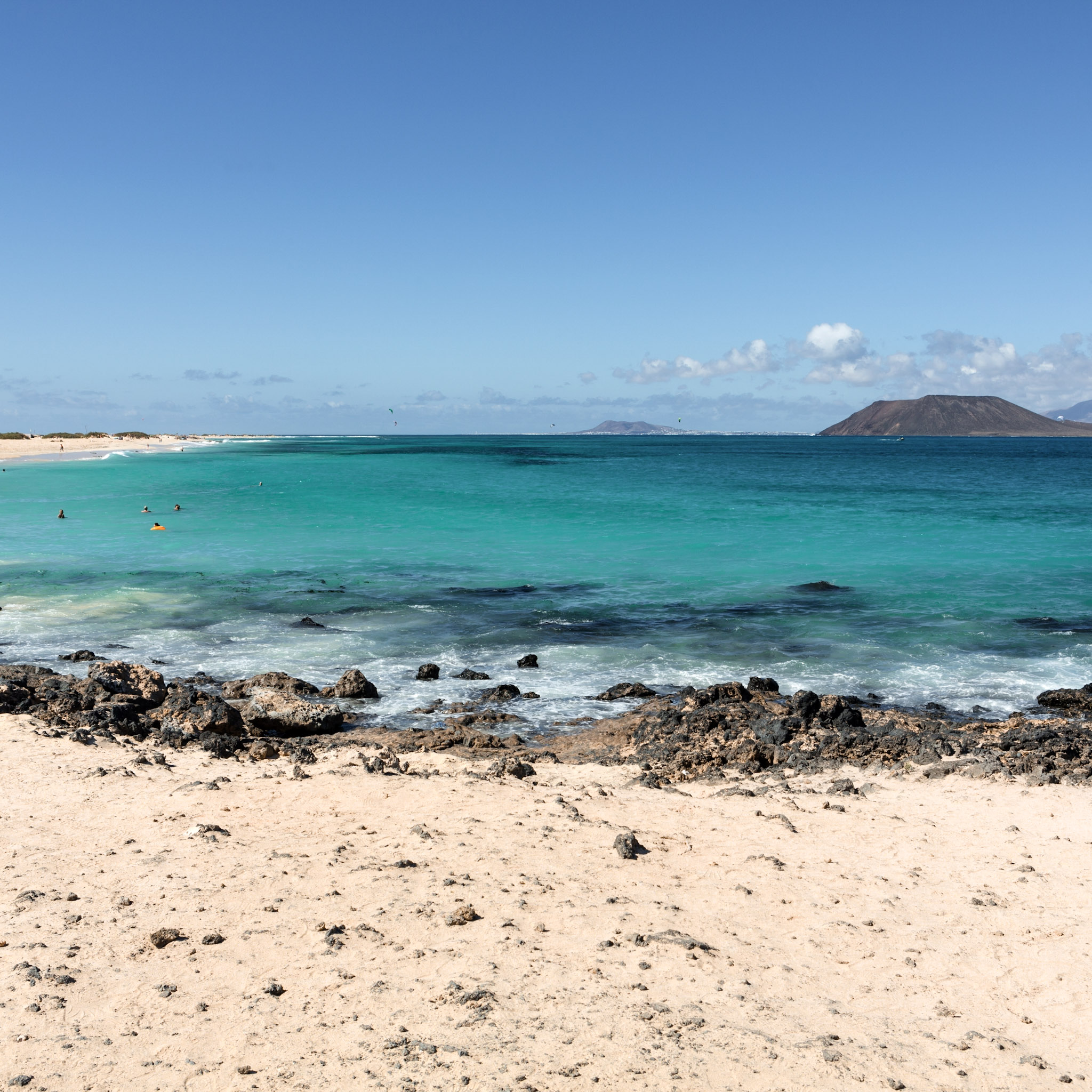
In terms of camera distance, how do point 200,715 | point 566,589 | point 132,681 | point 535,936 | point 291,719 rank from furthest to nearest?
point 566,589
point 132,681
point 291,719
point 200,715
point 535,936

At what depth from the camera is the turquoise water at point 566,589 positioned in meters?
17.1

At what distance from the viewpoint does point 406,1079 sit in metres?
5.50

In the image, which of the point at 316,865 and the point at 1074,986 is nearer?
the point at 1074,986

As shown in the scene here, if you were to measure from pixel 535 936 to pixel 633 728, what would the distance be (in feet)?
20.2

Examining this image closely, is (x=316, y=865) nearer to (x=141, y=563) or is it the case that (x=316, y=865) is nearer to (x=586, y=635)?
(x=586, y=635)

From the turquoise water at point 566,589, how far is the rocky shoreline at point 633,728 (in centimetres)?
95

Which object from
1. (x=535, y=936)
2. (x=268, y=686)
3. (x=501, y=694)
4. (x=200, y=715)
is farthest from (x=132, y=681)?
(x=535, y=936)

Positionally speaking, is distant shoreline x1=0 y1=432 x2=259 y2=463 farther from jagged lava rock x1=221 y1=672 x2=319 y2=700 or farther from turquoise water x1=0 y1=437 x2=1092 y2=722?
jagged lava rock x1=221 y1=672 x2=319 y2=700

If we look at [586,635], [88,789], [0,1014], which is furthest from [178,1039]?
[586,635]

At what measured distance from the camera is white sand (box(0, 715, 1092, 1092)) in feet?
18.8

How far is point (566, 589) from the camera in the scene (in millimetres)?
25078

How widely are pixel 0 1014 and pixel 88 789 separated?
4.42 m

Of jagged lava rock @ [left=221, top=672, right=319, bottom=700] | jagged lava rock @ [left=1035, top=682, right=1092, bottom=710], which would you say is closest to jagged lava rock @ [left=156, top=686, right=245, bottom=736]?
jagged lava rock @ [left=221, top=672, right=319, bottom=700]

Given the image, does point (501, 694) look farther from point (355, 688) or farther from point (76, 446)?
point (76, 446)
